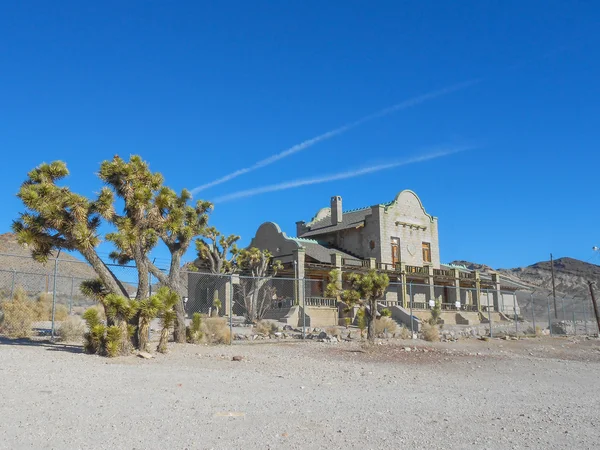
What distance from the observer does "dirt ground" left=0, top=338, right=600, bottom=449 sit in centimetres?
678

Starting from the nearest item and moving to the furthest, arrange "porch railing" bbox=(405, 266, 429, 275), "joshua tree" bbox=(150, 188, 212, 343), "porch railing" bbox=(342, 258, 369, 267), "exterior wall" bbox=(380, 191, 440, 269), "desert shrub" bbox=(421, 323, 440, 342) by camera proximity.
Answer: "joshua tree" bbox=(150, 188, 212, 343)
"desert shrub" bbox=(421, 323, 440, 342)
"porch railing" bbox=(342, 258, 369, 267)
"porch railing" bbox=(405, 266, 429, 275)
"exterior wall" bbox=(380, 191, 440, 269)

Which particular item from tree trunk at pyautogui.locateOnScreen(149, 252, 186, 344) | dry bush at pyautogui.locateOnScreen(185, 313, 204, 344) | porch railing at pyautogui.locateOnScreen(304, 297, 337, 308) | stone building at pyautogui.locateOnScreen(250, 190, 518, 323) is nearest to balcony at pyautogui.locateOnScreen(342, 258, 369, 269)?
stone building at pyautogui.locateOnScreen(250, 190, 518, 323)

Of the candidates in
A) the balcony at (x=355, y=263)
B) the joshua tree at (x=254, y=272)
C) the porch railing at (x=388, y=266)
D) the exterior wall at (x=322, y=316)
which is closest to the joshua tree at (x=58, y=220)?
the joshua tree at (x=254, y=272)

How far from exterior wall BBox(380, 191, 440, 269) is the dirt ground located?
24.3 m

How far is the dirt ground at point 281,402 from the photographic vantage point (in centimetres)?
678

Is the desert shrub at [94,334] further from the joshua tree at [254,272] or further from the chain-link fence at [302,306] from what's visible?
the joshua tree at [254,272]

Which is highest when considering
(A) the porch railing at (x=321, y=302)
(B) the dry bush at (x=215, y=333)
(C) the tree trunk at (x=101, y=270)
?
(C) the tree trunk at (x=101, y=270)

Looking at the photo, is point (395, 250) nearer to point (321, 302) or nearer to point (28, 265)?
point (321, 302)

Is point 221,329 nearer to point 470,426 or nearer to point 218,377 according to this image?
point 218,377

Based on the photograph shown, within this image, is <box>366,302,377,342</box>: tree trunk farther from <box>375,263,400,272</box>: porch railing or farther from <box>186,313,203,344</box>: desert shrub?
<box>375,263,400,272</box>: porch railing

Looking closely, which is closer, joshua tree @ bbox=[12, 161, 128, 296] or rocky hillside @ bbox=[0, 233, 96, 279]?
joshua tree @ bbox=[12, 161, 128, 296]

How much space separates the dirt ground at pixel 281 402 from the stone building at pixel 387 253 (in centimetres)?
1976

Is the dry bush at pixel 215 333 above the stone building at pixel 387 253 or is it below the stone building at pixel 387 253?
below

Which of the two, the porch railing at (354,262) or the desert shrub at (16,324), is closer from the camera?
the desert shrub at (16,324)
